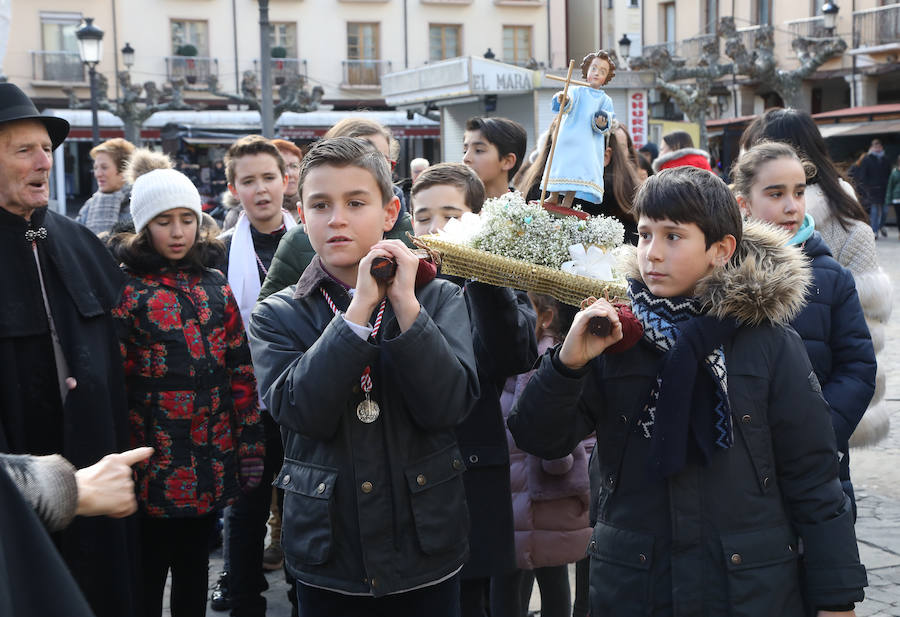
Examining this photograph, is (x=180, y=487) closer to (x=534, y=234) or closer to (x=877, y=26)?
(x=534, y=234)

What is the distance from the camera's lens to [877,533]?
5.27 meters

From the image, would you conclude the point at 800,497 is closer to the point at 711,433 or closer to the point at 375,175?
the point at 711,433

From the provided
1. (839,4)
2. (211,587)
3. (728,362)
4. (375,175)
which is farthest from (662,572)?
(839,4)

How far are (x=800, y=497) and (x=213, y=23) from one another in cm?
A: 4511

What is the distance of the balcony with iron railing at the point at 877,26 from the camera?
3331cm

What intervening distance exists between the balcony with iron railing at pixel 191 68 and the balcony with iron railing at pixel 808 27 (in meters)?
24.2

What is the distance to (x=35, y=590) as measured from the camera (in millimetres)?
1858

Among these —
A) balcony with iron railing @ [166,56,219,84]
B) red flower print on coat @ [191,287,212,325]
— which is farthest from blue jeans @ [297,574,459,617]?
balcony with iron railing @ [166,56,219,84]

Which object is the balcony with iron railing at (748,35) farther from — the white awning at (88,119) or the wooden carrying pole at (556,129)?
the wooden carrying pole at (556,129)

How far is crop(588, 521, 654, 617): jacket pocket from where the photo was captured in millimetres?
2523

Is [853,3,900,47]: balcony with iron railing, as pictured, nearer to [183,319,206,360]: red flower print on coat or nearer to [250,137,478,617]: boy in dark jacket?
[183,319,206,360]: red flower print on coat

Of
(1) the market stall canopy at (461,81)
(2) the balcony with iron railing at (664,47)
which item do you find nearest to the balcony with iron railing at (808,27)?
(2) the balcony with iron railing at (664,47)

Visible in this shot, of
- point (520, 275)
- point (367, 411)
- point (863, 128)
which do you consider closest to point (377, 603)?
point (367, 411)

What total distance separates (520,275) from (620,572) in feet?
2.84
